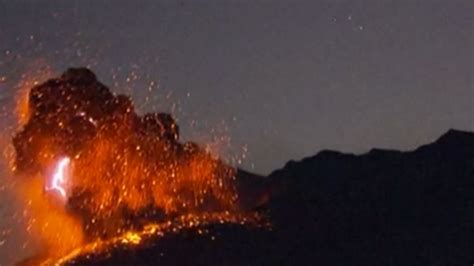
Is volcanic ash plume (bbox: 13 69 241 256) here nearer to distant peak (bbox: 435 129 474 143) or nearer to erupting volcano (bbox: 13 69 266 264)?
erupting volcano (bbox: 13 69 266 264)

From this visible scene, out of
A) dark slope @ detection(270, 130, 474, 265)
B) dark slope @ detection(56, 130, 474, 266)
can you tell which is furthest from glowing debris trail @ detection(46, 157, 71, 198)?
dark slope @ detection(270, 130, 474, 265)

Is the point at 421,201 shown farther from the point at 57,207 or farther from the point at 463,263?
the point at 57,207

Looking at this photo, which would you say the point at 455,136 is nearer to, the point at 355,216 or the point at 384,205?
the point at 384,205

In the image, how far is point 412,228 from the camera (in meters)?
11.0

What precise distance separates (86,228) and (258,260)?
20.5 ft

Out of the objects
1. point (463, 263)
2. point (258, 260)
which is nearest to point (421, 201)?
point (463, 263)

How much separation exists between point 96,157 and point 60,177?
1.21m

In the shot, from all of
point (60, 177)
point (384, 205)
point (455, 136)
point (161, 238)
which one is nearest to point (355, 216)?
point (384, 205)

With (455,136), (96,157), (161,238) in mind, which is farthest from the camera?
(96,157)

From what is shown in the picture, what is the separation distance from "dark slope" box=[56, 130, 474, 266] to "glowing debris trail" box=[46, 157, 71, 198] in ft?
11.6

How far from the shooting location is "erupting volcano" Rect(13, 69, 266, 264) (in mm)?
14641

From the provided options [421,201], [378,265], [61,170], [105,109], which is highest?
[105,109]

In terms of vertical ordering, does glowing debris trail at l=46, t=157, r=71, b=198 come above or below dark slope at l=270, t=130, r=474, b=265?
above

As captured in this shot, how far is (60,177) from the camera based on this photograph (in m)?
16.0
